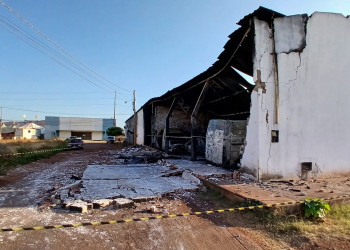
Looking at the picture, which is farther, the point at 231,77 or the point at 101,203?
the point at 231,77

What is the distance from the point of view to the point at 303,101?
6.95 m

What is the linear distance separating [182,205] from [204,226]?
3.85 ft

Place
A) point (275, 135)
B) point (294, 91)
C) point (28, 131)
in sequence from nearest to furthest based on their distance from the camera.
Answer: point (275, 135), point (294, 91), point (28, 131)

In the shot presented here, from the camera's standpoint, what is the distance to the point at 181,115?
55.2 feet

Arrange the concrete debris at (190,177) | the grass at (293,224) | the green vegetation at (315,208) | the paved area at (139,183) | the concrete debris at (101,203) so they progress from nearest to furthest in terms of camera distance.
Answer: the grass at (293,224) → the green vegetation at (315,208) → the concrete debris at (101,203) → the paved area at (139,183) → the concrete debris at (190,177)

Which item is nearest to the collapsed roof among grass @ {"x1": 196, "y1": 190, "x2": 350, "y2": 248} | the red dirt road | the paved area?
the paved area

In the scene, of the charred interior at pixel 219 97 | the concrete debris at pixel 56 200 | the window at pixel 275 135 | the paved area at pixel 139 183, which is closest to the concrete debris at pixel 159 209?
the paved area at pixel 139 183

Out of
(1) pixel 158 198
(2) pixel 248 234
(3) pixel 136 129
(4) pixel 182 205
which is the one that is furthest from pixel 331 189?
(3) pixel 136 129

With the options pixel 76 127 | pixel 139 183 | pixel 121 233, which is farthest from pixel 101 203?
pixel 76 127

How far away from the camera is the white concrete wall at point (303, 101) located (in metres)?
6.63

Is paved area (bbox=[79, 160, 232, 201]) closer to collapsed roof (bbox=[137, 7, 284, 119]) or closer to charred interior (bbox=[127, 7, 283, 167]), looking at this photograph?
charred interior (bbox=[127, 7, 283, 167])

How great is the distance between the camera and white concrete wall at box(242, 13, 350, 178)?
261 inches

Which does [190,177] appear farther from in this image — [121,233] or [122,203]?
[121,233]

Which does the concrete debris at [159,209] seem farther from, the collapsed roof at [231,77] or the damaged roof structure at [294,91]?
the collapsed roof at [231,77]
